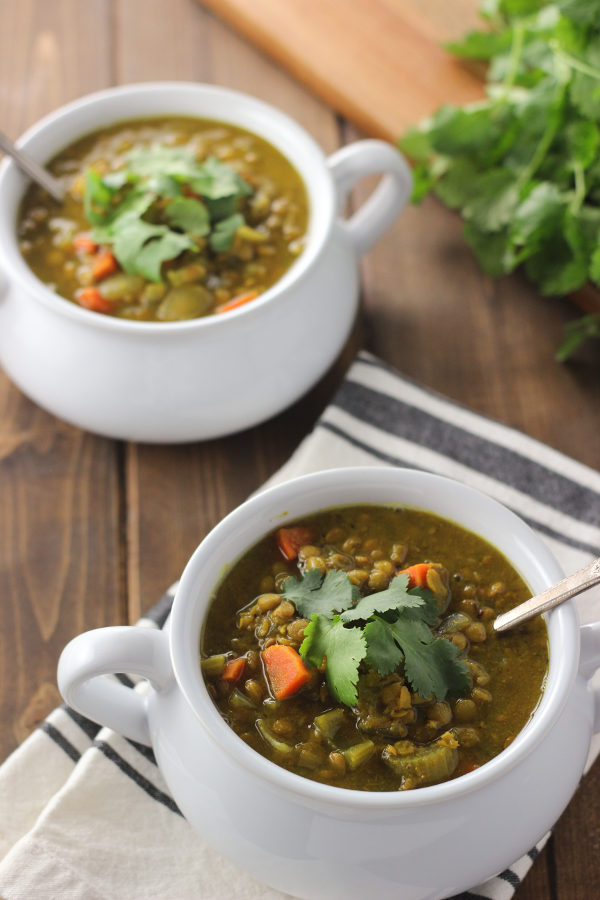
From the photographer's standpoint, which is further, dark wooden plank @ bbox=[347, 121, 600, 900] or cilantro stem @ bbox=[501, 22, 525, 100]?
cilantro stem @ bbox=[501, 22, 525, 100]

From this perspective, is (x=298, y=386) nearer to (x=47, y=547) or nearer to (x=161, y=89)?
(x=47, y=547)

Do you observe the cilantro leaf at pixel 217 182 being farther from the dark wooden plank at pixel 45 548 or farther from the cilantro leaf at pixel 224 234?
the dark wooden plank at pixel 45 548

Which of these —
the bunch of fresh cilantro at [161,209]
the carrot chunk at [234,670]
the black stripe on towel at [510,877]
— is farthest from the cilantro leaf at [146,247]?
the black stripe on towel at [510,877]

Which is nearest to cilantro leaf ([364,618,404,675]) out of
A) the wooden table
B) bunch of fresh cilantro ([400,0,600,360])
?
the wooden table

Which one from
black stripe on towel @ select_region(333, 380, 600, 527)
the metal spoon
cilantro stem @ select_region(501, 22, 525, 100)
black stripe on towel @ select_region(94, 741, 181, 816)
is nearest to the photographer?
black stripe on towel @ select_region(94, 741, 181, 816)

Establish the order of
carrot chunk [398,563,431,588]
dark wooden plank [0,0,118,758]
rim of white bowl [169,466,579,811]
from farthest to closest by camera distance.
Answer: dark wooden plank [0,0,118,758] → carrot chunk [398,563,431,588] → rim of white bowl [169,466,579,811]

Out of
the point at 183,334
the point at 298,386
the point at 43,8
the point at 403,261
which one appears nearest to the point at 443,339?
the point at 403,261

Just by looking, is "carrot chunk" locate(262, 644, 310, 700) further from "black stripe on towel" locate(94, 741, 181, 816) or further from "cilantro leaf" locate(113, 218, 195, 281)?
"cilantro leaf" locate(113, 218, 195, 281)
